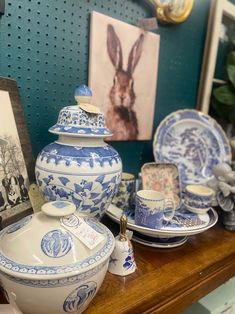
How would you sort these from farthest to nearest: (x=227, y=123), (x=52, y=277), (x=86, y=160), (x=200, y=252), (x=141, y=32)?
(x=227, y=123), (x=141, y=32), (x=200, y=252), (x=86, y=160), (x=52, y=277)

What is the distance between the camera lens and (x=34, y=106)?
0.79 m

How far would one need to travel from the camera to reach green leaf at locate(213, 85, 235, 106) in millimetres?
1195

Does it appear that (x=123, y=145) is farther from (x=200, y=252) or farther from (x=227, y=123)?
(x=227, y=123)

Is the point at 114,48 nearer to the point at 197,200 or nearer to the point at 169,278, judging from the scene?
the point at 197,200

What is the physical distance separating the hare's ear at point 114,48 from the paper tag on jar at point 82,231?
613 millimetres

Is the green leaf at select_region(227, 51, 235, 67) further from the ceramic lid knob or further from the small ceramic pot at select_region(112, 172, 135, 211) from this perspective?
the ceramic lid knob

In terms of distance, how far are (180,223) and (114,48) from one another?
609 mm

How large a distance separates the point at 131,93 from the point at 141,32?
0.72ft

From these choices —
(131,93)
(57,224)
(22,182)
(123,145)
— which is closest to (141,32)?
(131,93)

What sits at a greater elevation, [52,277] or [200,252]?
[52,277]

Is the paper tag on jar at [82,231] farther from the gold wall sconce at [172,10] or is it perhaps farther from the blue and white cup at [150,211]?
the gold wall sconce at [172,10]

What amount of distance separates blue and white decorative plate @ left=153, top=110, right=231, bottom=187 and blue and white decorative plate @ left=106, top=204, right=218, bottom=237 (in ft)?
0.84

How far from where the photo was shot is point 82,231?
47 cm

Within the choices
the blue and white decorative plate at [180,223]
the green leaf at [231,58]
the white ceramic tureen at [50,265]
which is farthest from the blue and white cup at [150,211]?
the green leaf at [231,58]
